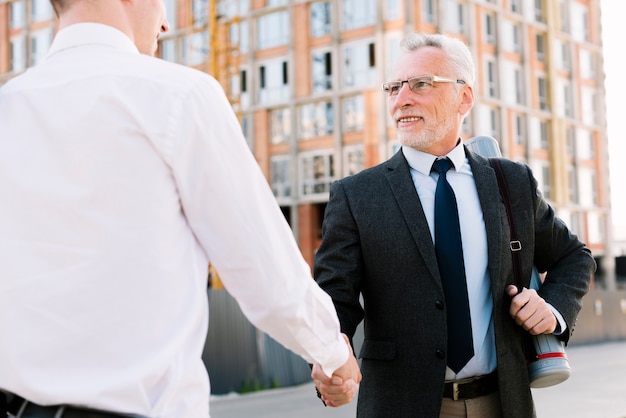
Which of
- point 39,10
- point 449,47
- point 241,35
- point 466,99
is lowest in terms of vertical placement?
point 466,99

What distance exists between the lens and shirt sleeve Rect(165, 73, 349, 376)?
1523mm

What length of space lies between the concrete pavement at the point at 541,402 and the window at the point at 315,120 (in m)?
19.9

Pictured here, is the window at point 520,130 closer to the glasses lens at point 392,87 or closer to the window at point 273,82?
the window at point 273,82

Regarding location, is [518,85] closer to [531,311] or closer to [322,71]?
[322,71]

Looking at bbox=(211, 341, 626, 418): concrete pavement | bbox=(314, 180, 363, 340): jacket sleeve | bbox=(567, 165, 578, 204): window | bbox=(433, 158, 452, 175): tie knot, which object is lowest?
bbox=(211, 341, 626, 418): concrete pavement

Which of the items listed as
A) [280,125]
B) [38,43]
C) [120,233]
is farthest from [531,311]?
[38,43]

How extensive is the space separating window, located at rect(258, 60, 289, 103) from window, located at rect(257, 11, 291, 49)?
0.92 metres

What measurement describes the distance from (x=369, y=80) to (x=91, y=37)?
32.5m

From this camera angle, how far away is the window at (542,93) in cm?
4081

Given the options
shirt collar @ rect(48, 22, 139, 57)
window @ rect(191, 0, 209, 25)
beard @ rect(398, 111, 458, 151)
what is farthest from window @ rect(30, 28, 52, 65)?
shirt collar @ rect(48, 22, 139, 57)

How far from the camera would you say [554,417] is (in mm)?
11109

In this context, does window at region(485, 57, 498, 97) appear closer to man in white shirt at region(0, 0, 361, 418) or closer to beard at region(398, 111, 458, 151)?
beard at region(398, 111, 458, 151)

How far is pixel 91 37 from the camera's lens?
1.62 metres

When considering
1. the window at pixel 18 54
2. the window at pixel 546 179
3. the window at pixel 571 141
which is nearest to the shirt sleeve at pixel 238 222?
the window at pixel 546 179
